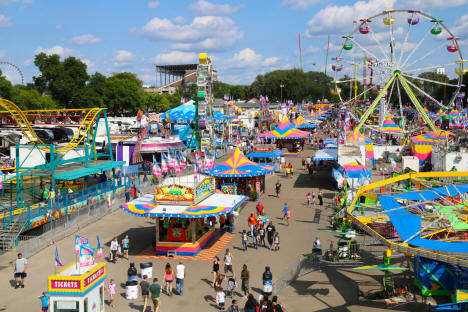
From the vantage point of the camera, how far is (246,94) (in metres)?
180

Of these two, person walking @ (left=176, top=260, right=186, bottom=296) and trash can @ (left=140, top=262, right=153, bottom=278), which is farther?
trash can @ (left=140, top=262, right=153, bottom=278)

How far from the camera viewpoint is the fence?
74.0 ft

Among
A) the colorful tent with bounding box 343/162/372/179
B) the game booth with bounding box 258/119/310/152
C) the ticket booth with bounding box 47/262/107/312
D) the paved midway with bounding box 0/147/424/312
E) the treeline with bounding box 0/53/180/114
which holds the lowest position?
the paved midway with bounding box 0/147/424/312

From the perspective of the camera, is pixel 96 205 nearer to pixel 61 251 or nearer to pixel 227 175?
pixel 61 251

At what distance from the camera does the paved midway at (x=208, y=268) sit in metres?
16.5

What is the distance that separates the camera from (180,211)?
21.6 m

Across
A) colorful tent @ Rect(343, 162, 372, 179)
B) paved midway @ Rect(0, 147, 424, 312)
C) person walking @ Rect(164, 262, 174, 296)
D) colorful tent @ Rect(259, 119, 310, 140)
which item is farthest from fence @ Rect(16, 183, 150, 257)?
colorful tent @ Rect(259, 119, 310, 140)

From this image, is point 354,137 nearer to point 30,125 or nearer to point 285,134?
point 285,134

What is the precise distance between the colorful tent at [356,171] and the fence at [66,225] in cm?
1539

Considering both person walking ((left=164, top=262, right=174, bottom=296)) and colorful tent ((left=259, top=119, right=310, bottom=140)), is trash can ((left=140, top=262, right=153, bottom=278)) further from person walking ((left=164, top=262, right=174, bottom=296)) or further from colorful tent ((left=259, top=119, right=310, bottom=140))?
colorful tent ((left=259, top=119, right=310, bottom=140))

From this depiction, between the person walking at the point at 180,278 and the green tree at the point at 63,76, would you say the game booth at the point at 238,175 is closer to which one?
the person walking at the point at 180,278

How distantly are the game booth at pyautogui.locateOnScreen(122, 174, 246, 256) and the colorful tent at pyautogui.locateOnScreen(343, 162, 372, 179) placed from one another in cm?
1203

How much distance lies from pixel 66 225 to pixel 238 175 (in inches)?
468

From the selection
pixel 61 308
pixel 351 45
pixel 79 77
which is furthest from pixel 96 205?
pixel 79 77
